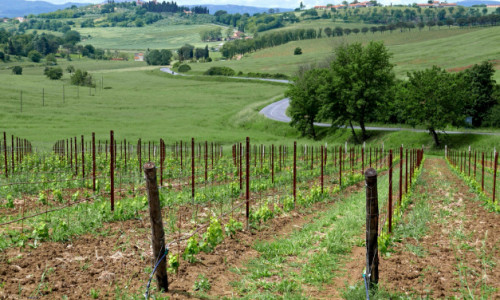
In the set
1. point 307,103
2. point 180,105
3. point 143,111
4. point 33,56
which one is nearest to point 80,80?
point 180,105

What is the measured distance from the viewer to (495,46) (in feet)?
413

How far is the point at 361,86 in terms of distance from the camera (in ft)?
202

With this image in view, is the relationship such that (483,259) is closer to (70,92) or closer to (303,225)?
(303,225)

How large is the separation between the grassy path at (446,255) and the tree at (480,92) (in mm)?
51277

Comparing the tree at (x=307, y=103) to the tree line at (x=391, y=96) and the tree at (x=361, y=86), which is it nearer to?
the tree line at (x=391, y=96)

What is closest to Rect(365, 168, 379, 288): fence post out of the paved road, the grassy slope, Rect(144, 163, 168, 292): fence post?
Rect(144, 163, 168, 292): fence post

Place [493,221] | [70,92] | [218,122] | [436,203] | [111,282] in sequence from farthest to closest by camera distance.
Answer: [70,92], [218,122], [436,203], [493,221], [111,282]

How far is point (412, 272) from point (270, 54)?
18477cm

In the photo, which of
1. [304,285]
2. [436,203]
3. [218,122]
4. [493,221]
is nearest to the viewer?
[304,285]

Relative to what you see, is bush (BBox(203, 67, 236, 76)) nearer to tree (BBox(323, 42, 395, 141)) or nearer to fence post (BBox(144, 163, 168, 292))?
tree (BBox(323, 42, 395, 141))

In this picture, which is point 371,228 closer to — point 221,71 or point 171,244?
point 171,244

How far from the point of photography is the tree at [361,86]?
61906 mm

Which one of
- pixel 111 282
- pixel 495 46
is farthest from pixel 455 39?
pixel 111 282

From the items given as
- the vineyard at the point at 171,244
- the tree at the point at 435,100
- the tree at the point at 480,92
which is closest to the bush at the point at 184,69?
the tree at the point at 480,92
